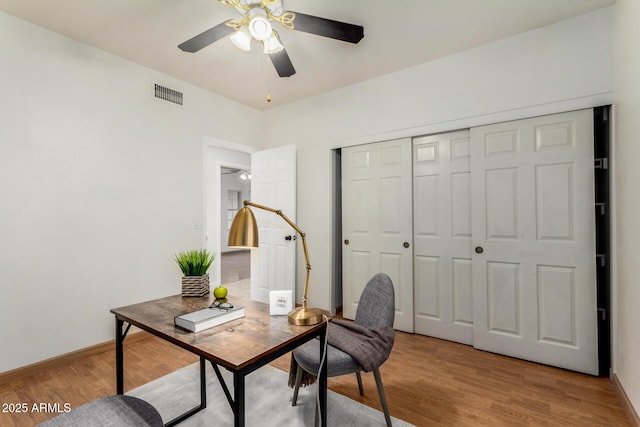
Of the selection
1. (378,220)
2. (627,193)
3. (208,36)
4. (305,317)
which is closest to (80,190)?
(208,36)

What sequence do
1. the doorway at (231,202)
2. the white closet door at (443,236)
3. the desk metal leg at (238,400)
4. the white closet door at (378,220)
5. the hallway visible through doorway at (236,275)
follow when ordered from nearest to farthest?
the desk metal leg at (238,400), the white closet door at (443,236), the white closet door at (378,220), the hallway visible through doorway at (236,275), the doorway at (231,202)

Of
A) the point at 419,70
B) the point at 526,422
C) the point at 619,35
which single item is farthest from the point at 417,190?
the point at 526,422

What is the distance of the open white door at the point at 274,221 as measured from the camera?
3641 millimetres

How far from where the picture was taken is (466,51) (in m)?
2.68

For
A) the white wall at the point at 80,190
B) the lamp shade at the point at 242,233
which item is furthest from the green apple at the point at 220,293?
the white wall at the point at 80,190

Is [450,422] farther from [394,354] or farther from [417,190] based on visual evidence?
[417,190]

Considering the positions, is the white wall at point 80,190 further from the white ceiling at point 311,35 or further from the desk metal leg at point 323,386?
the desk metal leg at point 323,386

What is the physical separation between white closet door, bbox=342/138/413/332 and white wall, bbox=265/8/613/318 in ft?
0.64

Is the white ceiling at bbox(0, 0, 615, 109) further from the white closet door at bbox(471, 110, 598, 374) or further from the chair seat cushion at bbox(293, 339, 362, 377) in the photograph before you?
the chair seat cushion at bbox(293, 339, 362, 377)

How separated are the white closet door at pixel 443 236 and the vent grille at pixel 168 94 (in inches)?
104

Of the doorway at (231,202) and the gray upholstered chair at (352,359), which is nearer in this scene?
the gray upholstered chair at (352,359)

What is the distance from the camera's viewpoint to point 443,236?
2885mm

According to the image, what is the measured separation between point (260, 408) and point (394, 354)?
1287 millimetres

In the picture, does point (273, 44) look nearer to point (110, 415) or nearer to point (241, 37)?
point (241, 37)
